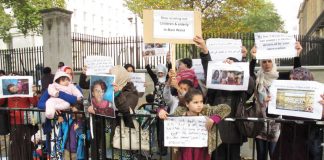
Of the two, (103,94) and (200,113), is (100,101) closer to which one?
(103,94)

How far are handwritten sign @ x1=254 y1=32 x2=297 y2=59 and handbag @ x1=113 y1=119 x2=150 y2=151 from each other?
1.77 m

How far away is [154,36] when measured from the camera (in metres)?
4.47

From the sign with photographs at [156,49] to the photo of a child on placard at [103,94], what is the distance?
3569mm

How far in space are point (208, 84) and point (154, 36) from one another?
0.87 meters

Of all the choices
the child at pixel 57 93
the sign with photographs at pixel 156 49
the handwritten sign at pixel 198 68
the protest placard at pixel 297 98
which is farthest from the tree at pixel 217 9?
the protest placard at pixel 297 98

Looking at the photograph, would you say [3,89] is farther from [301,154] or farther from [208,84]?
[301,154]

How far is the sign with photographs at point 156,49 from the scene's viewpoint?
7.68 m

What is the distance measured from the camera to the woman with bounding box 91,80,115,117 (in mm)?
4086

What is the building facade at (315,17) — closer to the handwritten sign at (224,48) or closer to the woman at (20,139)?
the handwritten sign at (224,48)

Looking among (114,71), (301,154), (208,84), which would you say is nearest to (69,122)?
(114,71)

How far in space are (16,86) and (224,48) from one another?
10.9 ft

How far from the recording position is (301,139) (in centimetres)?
407

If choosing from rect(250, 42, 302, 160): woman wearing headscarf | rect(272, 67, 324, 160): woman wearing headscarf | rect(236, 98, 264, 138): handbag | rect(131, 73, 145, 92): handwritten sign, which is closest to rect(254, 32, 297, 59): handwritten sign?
rect(250, 42, 302, 160): woman wearing headscarf

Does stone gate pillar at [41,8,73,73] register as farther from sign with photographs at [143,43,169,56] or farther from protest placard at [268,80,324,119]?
protest placard at [268,80,324,119]
